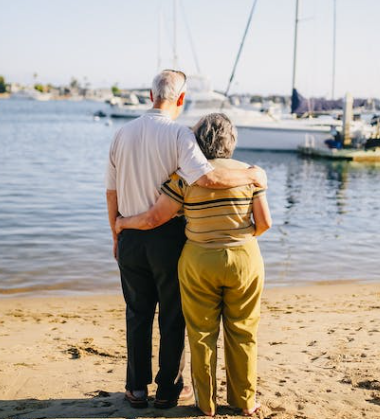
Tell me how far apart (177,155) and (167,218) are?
1.21 ft

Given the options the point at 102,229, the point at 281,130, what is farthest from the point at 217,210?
the point at 281,130

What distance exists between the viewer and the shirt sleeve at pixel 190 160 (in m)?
3.44

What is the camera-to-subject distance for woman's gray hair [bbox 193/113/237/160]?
352cm

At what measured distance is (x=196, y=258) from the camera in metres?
3.52

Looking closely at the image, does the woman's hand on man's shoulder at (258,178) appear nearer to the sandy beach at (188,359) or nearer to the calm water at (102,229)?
the sandy beach at (188,359)

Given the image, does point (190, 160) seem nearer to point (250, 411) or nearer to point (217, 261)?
point (217, 261)

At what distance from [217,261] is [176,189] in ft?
1.55

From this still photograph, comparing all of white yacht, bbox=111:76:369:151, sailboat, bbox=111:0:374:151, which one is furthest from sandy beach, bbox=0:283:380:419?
sailboat, bbox=111:0:374:151

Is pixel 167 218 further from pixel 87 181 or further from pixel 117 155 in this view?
pixel 87 181

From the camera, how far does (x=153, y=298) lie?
3824mm

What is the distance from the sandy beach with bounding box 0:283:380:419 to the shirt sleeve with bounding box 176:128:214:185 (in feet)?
4.78

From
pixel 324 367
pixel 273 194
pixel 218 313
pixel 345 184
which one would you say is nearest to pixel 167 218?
pixel 218 313

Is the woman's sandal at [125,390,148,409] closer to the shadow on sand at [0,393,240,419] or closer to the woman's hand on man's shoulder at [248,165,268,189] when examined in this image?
the shadow on sand at [0,393,240,419]

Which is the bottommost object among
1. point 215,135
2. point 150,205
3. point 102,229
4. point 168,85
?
point 102,229
